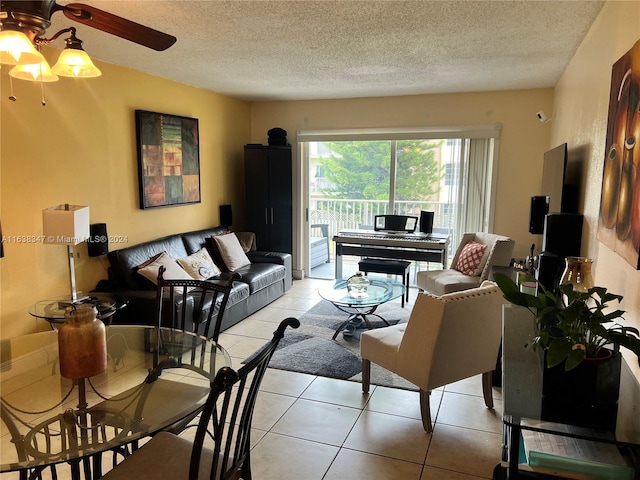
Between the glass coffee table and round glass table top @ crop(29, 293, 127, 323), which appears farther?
the glass coffee table

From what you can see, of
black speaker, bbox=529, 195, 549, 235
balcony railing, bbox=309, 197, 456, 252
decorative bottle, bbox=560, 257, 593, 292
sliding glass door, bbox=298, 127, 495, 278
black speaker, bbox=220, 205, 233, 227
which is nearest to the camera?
decorative bottle, bbox=560, 257, 593, 292

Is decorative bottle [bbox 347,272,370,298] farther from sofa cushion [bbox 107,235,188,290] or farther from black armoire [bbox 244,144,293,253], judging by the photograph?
black armoire [bbox 244,144,293,253]

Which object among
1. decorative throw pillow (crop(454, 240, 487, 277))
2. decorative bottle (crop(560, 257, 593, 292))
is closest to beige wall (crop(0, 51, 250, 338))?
decorative throw pillow (crop(454, 240, 487, 277))

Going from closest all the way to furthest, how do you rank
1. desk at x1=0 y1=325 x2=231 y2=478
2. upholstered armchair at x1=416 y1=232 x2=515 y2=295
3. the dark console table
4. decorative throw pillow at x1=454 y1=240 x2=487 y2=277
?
the dark console table
desk at x1=0 y1=325 x2=231 y2=478
upholstered armchair at x1=416 y1=232 x2=515 y2=295
decorative throw pillow at x1=454 y1=240 x2=487 y2=277

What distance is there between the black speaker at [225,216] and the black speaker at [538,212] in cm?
343

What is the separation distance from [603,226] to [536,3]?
4.19 ft

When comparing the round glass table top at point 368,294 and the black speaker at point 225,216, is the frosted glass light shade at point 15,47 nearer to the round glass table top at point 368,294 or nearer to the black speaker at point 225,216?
the round glass table top at point 368,294

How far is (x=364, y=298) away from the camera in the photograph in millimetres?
3887

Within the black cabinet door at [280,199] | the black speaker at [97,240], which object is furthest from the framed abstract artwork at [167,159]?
the black cabinet door at [280,199]

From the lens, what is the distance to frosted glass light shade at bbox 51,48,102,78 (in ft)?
6.25

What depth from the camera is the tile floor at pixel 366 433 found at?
7.48ft

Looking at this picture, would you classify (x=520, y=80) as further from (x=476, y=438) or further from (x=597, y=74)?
(x=476, y=438)

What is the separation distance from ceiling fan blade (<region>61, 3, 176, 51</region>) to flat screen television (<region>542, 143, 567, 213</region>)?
102 inches

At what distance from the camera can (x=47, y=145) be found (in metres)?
3.35
